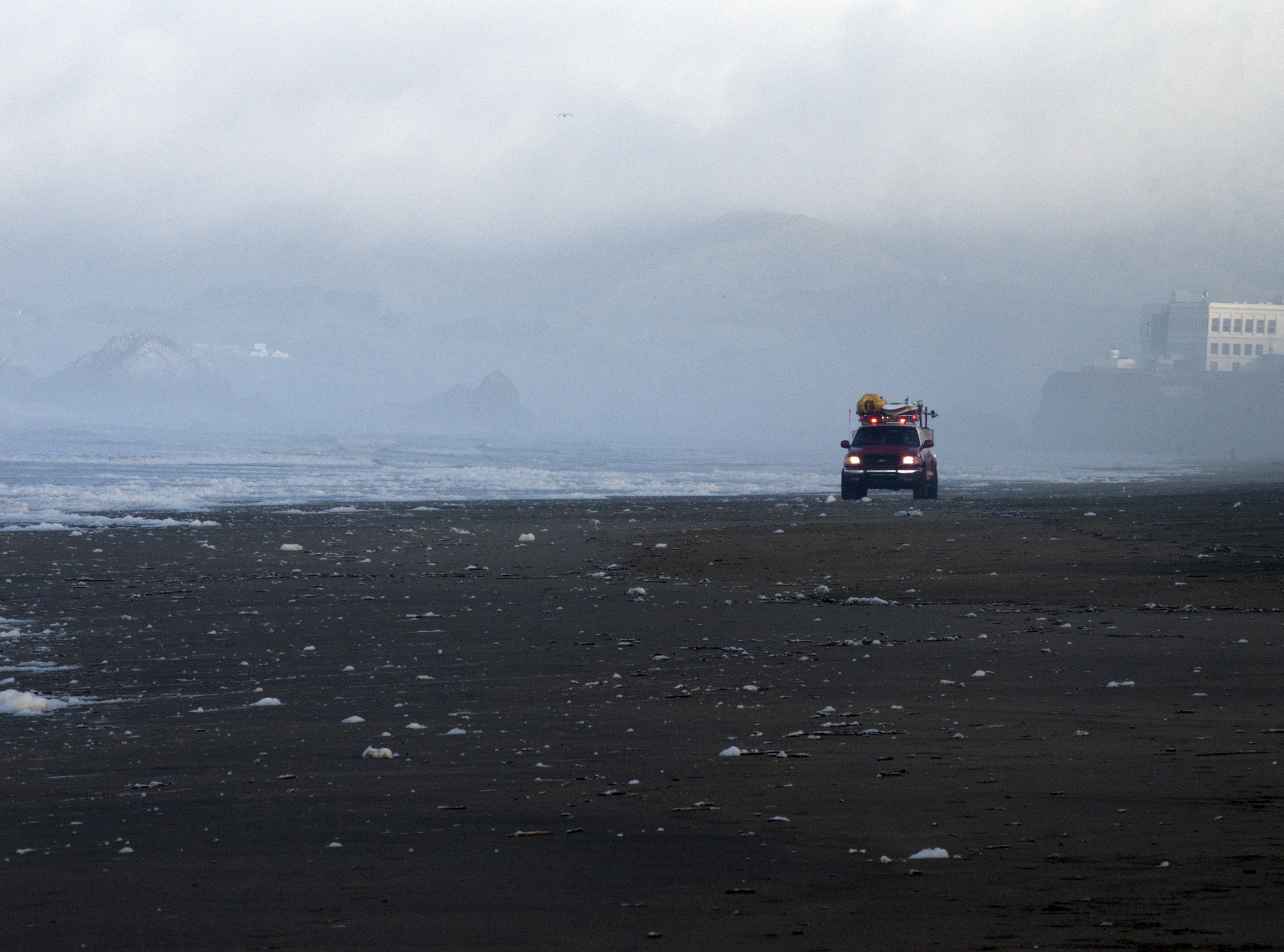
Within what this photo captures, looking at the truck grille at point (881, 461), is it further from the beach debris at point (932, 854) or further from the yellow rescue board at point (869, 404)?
the beach debris at point (932, 854)

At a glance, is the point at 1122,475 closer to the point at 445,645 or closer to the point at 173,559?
the point at 173,559

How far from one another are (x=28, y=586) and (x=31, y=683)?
7462 millimetres

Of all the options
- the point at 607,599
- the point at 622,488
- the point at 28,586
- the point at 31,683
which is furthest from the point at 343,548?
the point at 622,488

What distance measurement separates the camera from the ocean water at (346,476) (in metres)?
37.8

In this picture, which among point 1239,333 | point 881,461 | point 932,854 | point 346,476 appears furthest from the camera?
point 1239,333

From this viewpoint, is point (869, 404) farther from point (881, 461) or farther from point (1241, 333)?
point (1241, 333)

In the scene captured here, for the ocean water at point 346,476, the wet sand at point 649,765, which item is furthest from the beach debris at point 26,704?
the ocean water at point 346,476

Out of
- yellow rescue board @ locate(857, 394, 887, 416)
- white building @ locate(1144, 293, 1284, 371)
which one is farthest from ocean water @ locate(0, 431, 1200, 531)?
white building @ locate(1144, 293, 1284, 371)

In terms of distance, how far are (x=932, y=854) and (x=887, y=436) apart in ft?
113

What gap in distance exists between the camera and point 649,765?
307 inches

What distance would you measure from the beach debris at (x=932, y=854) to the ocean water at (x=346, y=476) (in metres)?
24.9

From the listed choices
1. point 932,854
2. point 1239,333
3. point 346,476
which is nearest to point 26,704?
point 932,854

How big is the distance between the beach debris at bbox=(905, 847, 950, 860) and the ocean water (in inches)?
979

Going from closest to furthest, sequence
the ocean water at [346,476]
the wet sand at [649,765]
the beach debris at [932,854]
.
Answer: the wet sand at [649,765] < the beach debris at [932,854] < the ocean water at [346,476]
